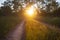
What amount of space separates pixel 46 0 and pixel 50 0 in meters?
1.87

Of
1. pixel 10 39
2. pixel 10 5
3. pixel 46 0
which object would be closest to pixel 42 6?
pixel 46 0

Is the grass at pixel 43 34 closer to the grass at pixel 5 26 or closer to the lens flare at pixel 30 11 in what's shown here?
the grass at pixel 5 26

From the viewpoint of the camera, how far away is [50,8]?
74.8 m

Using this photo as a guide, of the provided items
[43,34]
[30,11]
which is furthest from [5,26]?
[30,11]

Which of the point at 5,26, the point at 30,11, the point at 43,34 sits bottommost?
the point at 30,11

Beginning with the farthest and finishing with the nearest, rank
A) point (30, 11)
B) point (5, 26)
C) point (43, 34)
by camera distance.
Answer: point (30, 11), point (5, 26), point (43, 34)

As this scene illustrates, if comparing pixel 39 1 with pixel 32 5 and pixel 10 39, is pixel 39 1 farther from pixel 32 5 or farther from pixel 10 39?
pixel 10 39

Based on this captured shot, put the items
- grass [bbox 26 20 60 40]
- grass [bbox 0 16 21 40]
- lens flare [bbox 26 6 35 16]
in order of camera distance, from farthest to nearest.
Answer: lens flare [bbox 26 6 35 16] → grass [bbox 0 16 21 40] → grass [bbox 26 20 60 40]

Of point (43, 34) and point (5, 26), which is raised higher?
point (43, 34)

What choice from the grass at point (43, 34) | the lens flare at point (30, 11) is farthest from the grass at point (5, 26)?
the lens flare at point (30, 11)

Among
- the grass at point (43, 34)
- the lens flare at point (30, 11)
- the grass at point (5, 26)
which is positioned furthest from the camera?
the lens flare at point (30, 11)

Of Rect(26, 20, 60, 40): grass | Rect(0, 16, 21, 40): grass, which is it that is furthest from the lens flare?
Rect(26, 20, 60, 40): grass

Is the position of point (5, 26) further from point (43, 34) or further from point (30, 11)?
point (30, 11)

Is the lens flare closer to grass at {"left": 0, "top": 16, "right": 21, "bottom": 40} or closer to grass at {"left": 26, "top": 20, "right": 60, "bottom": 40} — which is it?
grass at {"left": 0, "top": 16, "right": 21, "bottom": 40}
